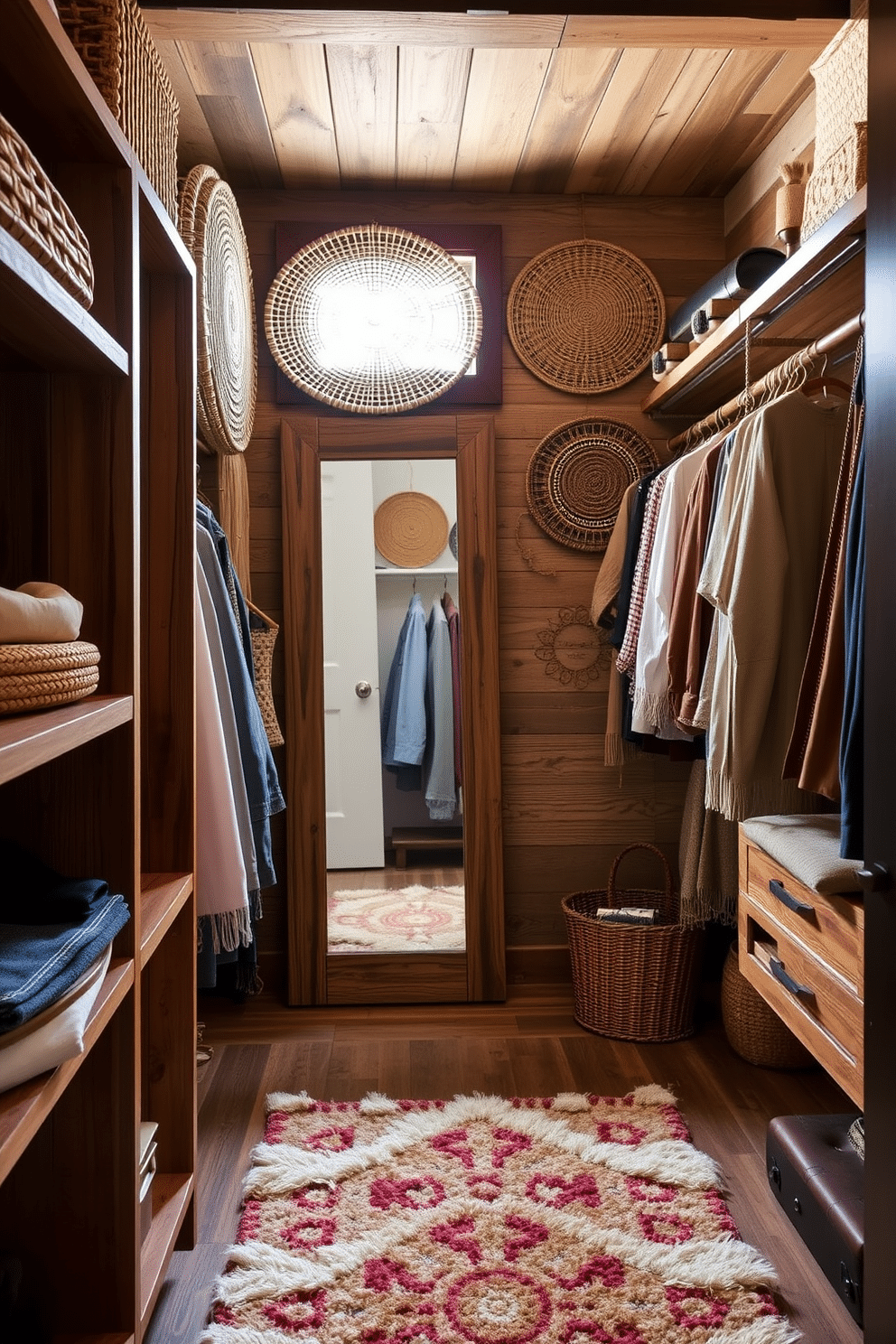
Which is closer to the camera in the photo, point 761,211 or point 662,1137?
point 662,1137

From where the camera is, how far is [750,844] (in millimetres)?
2016

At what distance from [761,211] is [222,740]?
2223 mm

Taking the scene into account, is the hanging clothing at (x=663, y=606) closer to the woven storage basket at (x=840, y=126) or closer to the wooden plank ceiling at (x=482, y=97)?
the woven storage basket at (x=840, y=126)

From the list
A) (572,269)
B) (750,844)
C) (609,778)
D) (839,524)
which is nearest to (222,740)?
(750,844)

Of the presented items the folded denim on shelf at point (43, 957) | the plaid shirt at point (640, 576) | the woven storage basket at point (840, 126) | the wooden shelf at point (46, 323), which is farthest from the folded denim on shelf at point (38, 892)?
the plaid shirt at point (640, 576)

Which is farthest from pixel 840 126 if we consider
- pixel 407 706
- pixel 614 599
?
pixel 407 706

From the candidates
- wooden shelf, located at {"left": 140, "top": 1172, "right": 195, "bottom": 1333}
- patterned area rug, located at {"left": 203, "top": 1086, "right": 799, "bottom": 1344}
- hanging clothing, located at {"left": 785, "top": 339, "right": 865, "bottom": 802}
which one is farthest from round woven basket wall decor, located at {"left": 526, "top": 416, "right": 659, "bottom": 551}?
wooden shelf, located at {"left": 140, "top": 1172, "right": 195, "bottom": 1333}

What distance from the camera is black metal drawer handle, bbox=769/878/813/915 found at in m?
1.72

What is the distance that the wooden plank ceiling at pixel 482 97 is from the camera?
2.12 metres

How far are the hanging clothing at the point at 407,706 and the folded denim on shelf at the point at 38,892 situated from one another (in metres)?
1.90

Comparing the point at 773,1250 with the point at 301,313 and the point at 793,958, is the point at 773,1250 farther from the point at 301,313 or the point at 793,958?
the point at 301,313

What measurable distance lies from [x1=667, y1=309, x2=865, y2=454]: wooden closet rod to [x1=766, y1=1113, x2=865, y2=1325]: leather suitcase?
1370 mm

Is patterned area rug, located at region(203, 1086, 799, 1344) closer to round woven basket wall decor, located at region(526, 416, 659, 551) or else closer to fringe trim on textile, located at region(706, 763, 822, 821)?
fringe trim on textile, located at region(706, 763, 822, 821)

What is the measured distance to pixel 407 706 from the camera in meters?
3.19
